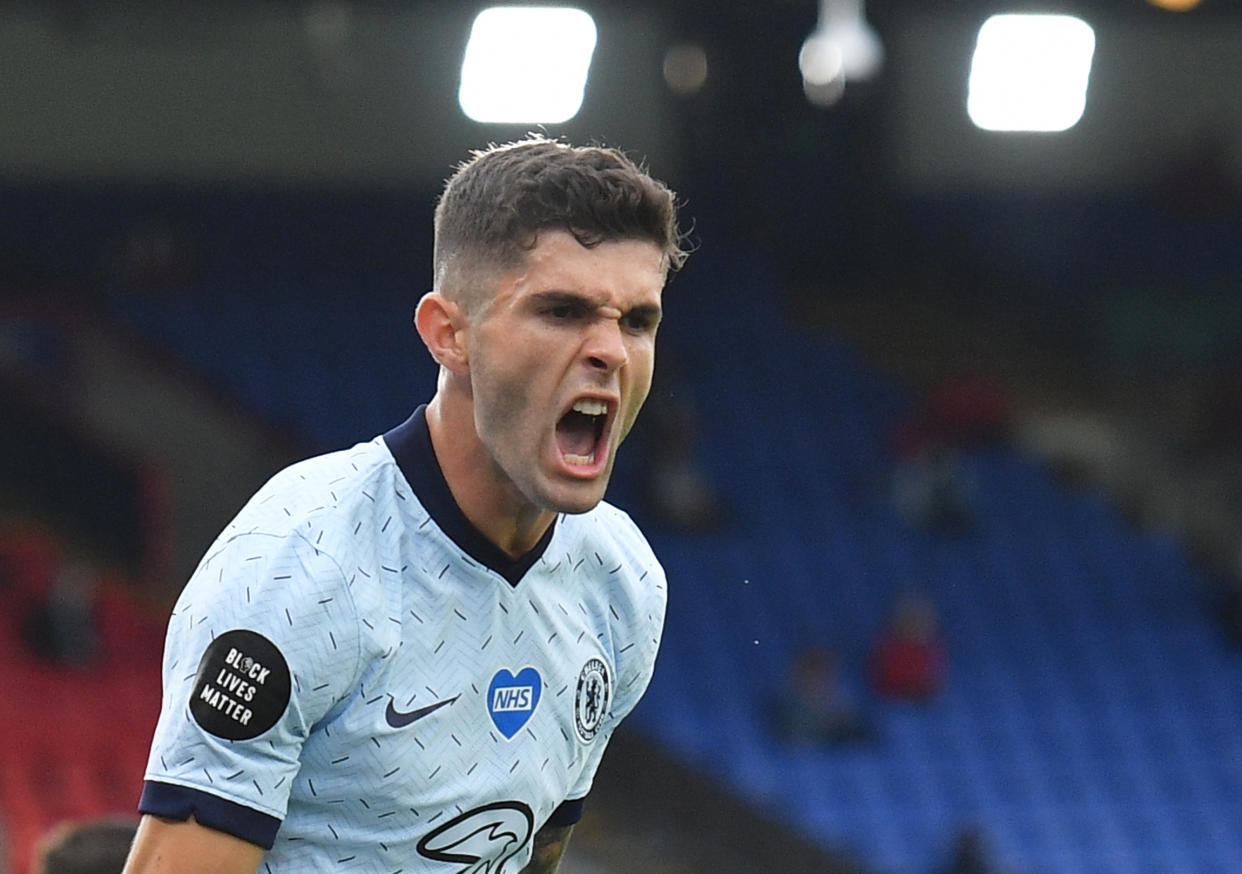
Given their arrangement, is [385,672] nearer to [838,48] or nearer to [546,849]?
[546,849]

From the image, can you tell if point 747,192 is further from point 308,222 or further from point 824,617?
point 824,617

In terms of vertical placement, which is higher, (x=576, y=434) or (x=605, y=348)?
(x=605, y=348)

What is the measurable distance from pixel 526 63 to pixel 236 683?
1095 cm

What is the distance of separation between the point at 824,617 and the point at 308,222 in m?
5.46

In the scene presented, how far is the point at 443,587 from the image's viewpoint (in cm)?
229

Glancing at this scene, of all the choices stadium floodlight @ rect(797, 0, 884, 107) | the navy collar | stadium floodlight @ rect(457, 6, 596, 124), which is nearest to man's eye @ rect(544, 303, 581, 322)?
the navy collar

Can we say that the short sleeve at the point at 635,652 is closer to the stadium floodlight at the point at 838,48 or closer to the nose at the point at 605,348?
the nose at the point at 605,348

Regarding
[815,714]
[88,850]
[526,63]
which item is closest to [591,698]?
[88,850]

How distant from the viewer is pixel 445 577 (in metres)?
2.30

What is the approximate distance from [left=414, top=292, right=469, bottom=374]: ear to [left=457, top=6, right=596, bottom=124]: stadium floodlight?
Result: 33.1 feet

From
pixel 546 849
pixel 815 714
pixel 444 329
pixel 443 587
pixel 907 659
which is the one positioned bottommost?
pixel 815 714

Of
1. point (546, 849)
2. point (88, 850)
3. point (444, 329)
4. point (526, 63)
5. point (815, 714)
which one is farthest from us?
point (526, 63)

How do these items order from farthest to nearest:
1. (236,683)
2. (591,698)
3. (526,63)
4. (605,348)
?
(526,63) < (591,698) < (605,348) < (236,683)

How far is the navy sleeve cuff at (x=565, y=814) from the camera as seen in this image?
268cm
